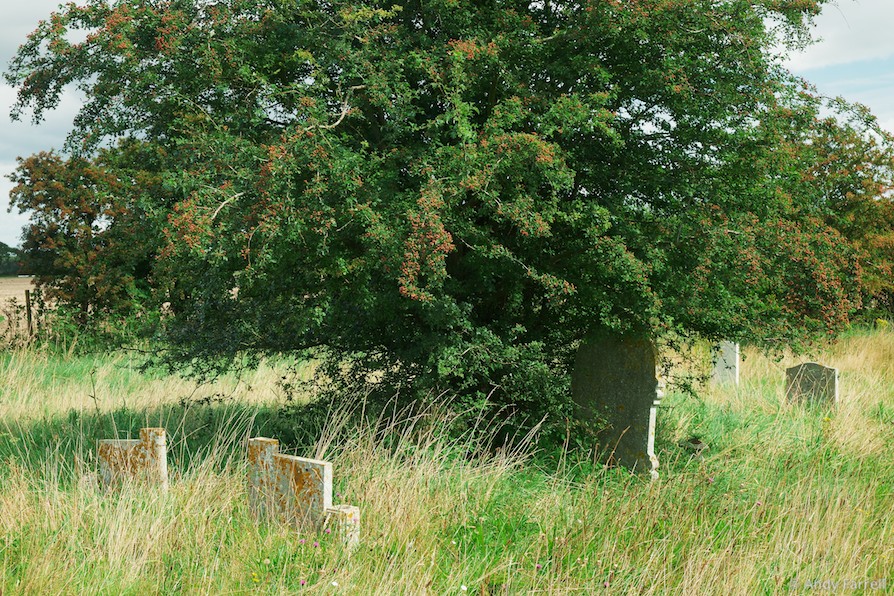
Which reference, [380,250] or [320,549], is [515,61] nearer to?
[380,250]

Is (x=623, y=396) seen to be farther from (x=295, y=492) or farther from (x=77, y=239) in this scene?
(x=77, y=239)

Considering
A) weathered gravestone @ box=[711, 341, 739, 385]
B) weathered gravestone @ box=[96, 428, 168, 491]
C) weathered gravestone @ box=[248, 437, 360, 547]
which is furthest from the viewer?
weathered gravestone @ box=[711, 341, 739, 385]

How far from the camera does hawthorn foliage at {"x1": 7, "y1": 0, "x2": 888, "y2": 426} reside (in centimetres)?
715

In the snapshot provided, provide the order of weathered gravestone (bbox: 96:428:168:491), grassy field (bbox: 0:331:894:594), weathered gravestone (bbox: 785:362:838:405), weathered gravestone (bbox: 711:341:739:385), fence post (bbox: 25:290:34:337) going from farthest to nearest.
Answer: fence post (bbox: 25:290:34:337) < weathered gravestone (bbox: 711:341:739:385) < weathered gravestone (bbox: 785:362:838:405) < weathered gravestone (bbox: 96:428:168:491) < grassy field (bbox: 0:331:894:594)

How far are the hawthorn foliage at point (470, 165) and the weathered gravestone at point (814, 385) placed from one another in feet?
9.42

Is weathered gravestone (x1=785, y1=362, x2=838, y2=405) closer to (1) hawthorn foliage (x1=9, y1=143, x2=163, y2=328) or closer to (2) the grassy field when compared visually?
(2) the grassy field

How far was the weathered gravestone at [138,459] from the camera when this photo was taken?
225 inches

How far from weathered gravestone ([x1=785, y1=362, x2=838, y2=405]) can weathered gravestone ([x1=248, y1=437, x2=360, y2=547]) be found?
817 centimetres

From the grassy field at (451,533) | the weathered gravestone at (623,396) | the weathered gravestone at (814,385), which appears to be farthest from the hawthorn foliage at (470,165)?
the weathered gravestone at (814,385)

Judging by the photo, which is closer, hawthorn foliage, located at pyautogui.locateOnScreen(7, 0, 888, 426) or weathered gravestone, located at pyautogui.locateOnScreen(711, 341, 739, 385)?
hawthorn foliage, located at pyautogui.locateOnScreen(7, 0, 888, 426)

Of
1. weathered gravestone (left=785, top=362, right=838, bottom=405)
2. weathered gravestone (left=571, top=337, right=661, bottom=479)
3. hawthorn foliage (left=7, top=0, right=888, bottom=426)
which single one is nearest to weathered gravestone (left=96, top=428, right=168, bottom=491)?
hawthorn foliage (left=7, top=0, right=888, bottom=426)

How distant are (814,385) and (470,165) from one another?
6.87m

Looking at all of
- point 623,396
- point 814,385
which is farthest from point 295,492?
point 814,385

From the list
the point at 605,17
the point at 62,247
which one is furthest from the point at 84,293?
the point at 605,17
